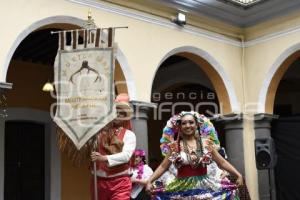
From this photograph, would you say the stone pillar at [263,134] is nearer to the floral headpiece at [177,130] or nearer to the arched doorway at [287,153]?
the arched doorway at [287,153]

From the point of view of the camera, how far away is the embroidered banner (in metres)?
4.77

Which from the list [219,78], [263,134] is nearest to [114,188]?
[219,78]

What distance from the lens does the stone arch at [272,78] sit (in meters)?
8.99

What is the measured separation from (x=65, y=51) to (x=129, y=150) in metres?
1.15

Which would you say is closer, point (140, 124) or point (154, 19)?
point (140, 124)

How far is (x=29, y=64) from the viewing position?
9.90 m

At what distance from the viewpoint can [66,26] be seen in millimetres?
7145

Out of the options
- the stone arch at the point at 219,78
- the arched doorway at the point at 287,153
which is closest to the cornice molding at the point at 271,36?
the arched doorway at the point at 287,153

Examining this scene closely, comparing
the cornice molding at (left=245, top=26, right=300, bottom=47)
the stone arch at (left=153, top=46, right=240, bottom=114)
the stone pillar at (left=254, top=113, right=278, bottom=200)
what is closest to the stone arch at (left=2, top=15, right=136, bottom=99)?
the stone arch at (left=153, top=46, right=240, bottom=114)

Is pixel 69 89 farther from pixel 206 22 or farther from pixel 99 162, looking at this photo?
pixel 206 22

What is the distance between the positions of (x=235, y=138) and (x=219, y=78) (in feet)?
3.75

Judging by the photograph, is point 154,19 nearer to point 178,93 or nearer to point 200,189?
point 200,189

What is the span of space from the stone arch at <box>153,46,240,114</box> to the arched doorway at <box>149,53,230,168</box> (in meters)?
1.53

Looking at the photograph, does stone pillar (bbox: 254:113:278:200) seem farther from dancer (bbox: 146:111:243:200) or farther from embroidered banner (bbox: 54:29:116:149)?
embroidered banner (bbox: 54:29:116:149)
